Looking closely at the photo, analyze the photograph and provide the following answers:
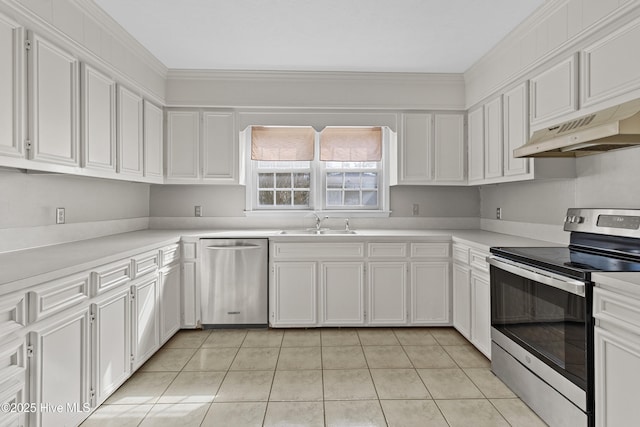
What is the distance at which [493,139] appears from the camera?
3.11 metres

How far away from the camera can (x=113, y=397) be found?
2.22 m

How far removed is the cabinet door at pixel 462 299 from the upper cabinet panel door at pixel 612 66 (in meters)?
1.55

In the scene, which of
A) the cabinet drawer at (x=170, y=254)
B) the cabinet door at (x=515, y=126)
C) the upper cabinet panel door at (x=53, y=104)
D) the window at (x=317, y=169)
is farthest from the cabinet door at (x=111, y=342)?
the cabinet door at (x=515, y=126)

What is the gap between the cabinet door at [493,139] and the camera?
3.00 meters

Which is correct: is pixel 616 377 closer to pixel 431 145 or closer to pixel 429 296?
pixel 429 296

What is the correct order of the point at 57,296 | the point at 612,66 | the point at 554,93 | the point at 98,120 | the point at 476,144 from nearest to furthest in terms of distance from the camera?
the point at 57,296 < the point at 612,66 < the point at 554,93 < the point at 98,120 < the point at 476,144

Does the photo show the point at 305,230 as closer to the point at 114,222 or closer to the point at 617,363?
the point at 114,222

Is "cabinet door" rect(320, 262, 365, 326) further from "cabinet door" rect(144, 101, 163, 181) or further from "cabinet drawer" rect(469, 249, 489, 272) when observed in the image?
"cabinet door" rect(144, 101, 163, 181)

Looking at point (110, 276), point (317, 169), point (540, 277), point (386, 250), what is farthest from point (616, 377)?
point (317, 169)

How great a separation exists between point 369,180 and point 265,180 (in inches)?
47.4

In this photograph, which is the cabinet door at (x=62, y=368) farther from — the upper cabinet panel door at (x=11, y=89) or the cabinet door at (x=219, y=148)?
the cabinet door at (x=219, y=148)

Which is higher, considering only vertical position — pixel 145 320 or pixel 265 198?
pixel 265 198

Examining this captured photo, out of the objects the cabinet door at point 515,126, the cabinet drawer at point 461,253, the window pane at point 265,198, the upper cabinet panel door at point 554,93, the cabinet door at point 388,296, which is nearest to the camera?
the upper cabinet panel door at point 554,93

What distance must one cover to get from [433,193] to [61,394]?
11.7 ft
